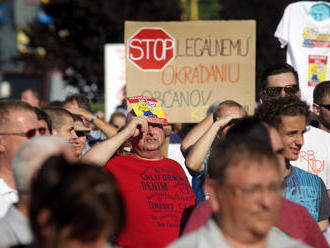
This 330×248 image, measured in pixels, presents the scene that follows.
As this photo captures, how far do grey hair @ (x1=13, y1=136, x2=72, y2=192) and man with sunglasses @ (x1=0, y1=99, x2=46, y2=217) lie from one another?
3.07 feet

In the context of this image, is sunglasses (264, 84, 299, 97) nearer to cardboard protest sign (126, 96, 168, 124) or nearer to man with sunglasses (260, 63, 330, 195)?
man with sunglasses (260, 63, 330, 195)

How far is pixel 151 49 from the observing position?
6.47 m

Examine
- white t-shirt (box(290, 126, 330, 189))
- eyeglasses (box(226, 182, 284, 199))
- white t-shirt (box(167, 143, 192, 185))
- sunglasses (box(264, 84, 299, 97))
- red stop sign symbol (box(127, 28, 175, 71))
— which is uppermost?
red stop sign symbol (box(127, 28, 175, 71))

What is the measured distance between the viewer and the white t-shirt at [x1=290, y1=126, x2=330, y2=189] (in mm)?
4961

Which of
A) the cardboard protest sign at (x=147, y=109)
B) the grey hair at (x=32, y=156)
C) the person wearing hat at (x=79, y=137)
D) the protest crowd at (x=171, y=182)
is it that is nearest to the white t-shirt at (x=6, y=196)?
the protest crowd at (x=171, y=182)

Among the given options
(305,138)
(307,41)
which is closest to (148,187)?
(305,138)

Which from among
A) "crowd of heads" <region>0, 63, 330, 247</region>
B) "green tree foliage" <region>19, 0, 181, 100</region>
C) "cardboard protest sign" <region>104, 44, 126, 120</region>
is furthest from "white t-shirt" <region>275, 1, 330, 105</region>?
"green tree foliage" <region>19, 0, 181, 100</region>

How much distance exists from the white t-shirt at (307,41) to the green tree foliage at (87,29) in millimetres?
18883

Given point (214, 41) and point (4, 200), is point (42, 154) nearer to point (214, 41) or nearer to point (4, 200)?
point (4, 200)

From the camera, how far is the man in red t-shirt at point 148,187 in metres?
3.97

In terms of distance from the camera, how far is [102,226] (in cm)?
229

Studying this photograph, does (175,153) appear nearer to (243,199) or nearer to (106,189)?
(243,199)

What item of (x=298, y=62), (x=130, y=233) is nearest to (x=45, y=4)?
(x=298, y=62)

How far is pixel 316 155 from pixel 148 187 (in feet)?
5.07
